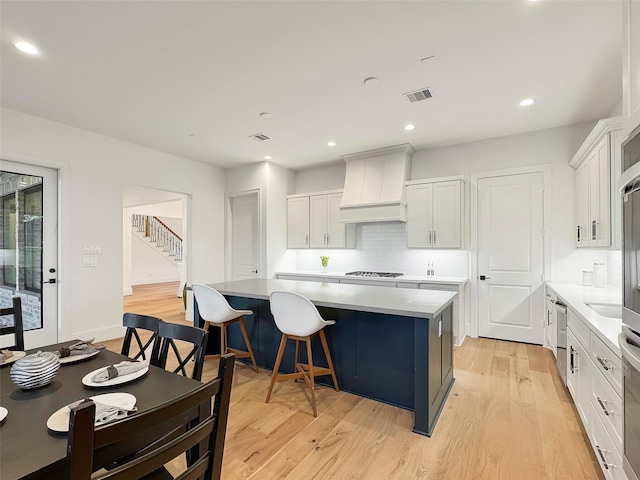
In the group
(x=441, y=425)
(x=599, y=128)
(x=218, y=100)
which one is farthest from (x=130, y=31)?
(x=599, y=128)

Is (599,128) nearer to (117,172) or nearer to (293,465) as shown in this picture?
(293,465)

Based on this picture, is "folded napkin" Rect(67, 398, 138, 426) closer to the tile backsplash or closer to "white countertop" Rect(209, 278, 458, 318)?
"white countertop" Rect(209, 278, 458, 318)

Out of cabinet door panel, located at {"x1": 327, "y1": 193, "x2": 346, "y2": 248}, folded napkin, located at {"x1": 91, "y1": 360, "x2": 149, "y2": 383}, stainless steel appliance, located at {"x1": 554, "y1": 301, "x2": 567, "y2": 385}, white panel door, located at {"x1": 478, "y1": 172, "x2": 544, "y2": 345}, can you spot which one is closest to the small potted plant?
cabinet door panel, located at {"x1": 327, "y1": 193, "x2": 346, "y2": 248}

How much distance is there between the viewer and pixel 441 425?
223cm

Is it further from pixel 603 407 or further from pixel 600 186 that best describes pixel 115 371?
pixel 600 186

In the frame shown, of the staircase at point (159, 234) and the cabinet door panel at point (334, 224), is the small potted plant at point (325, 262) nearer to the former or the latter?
the cabinet door panel at point (334, 224)

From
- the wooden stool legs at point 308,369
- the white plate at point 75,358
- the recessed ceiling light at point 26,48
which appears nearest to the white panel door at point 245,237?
the wooden stool legs at point 308,369

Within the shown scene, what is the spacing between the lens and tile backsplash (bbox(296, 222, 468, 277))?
4656 millimetres

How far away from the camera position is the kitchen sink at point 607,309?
2.39 metres

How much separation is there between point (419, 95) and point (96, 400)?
3.37 metres

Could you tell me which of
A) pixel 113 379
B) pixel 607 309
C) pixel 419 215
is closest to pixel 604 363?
pixel 607 309

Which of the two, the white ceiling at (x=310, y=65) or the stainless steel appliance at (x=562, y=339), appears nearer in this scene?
the white ceiling at (x=310, y=65)

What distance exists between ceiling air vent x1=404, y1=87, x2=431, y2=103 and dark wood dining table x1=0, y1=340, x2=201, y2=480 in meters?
3.06

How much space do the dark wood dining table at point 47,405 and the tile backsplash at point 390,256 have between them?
4145mm
